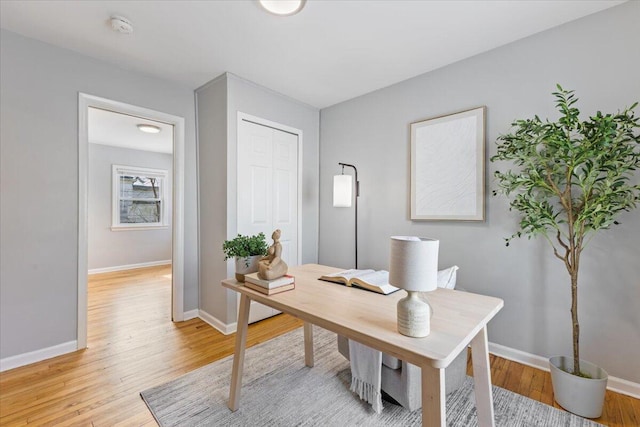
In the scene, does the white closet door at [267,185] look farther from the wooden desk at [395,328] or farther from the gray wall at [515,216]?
the wooden desk at [395,328]

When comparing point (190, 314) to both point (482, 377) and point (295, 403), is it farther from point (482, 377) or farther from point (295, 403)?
point (482, 377)

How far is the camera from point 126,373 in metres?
1.98

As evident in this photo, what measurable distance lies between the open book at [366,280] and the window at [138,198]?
217 inches

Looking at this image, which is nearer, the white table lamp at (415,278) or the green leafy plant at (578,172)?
the white table lamp at (415,278)

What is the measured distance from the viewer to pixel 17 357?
6.79 ft

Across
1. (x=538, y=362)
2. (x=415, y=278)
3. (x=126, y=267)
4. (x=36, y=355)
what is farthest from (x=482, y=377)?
(x=126, y=267)

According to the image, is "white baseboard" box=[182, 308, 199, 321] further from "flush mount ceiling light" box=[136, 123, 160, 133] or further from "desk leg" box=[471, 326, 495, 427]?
"flush mount ceiling light" box=[136, 123, 160, 133]

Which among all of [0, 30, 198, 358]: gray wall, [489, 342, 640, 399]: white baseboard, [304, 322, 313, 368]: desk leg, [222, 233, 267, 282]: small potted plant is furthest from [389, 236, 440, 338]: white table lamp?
[0, 30, 198, 358]: gray wall

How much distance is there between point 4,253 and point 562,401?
389 centimetres

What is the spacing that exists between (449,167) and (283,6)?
1784 mm

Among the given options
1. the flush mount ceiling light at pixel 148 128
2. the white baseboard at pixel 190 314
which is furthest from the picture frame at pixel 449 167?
the flush mount ceiling light at pixel 148 128

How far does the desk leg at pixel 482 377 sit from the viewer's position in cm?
121

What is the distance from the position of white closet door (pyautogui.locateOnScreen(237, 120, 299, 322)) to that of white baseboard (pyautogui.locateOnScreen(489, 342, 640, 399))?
2147mm

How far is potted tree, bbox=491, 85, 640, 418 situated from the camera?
1.51m
